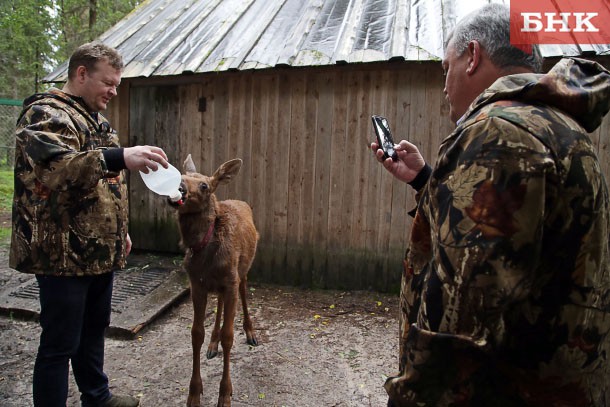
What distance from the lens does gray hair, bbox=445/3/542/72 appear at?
1.46 m

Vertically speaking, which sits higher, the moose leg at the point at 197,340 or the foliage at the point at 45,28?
the foliage at the point at 45,28

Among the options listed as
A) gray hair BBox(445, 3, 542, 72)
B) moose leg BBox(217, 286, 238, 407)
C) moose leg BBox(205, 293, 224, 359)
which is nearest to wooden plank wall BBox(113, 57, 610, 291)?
moose leg BBox(205, 293, 224, 359)

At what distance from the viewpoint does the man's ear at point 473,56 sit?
1494mm

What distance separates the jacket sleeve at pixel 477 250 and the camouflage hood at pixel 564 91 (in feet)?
0.51

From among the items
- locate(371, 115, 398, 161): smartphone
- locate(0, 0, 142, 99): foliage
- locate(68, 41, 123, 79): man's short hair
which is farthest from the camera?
locate(0, 0, 142, 99): foliage

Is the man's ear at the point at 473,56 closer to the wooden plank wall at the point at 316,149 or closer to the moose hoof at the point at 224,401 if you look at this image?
the moose hoof at the point at 224,401

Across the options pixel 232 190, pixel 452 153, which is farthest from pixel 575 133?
pixel 232 190

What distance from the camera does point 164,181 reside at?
311 centimetres

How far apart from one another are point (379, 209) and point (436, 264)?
5166mm

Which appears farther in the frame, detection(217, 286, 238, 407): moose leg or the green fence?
the green fence

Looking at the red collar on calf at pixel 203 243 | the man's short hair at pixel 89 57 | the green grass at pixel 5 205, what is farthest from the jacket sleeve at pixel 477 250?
the green grass at pixel 5 205

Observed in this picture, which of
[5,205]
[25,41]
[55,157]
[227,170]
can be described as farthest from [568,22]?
[25,41]

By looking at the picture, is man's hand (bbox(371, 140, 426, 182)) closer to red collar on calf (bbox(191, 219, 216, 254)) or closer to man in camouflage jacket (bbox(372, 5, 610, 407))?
man in camouflage jacket (bbox(372, 5, 610, 407))

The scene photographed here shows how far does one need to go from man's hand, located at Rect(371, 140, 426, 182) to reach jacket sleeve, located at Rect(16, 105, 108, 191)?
5.31 ft
